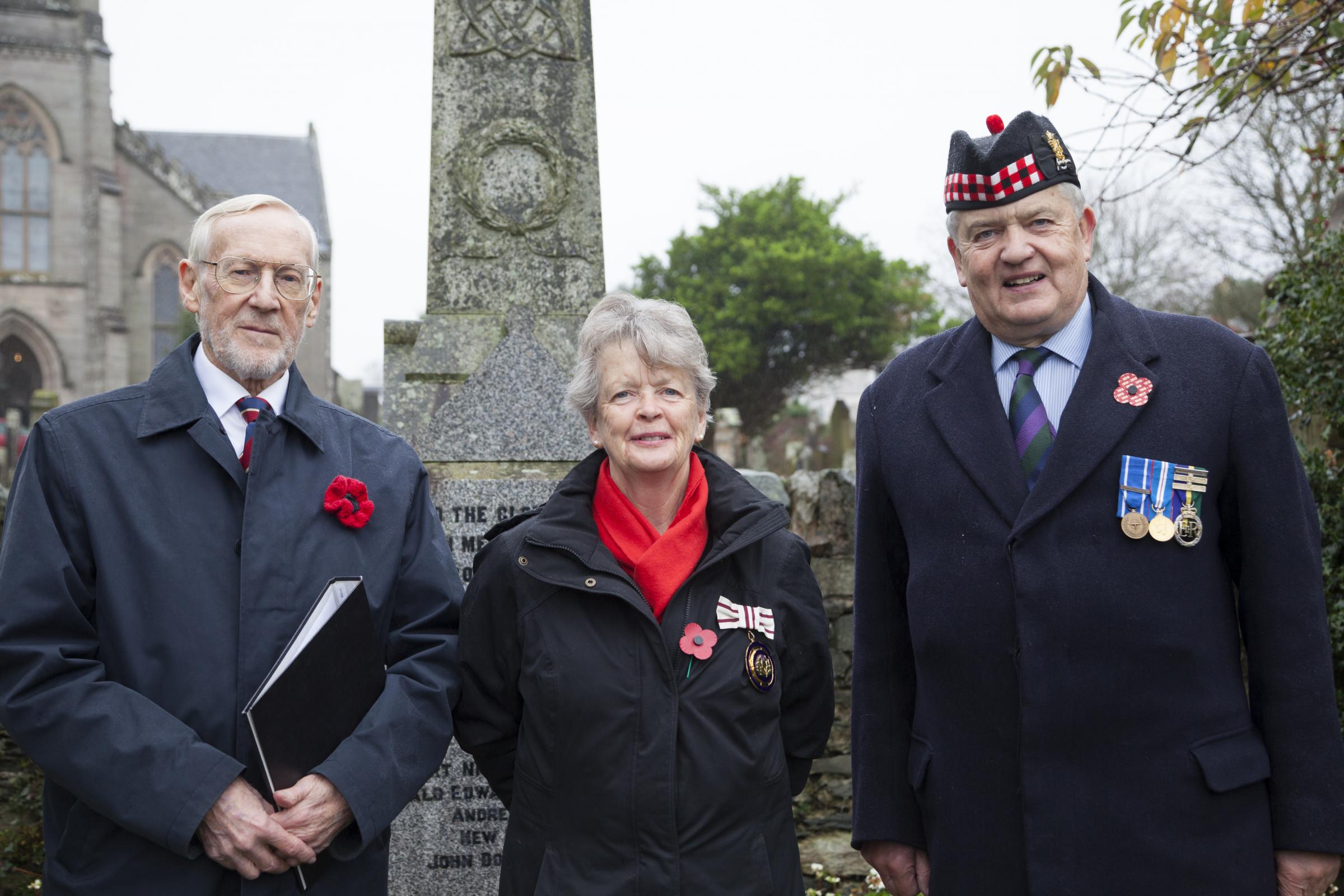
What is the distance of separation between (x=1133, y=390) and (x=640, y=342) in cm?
108

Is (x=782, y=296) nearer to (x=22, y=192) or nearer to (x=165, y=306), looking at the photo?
(x=165, y=306)

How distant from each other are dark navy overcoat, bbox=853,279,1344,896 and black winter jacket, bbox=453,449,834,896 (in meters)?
0.33

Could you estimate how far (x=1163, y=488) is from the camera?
6.98ft

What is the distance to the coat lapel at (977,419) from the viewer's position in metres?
2.21

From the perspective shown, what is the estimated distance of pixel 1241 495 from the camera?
84.4 inches

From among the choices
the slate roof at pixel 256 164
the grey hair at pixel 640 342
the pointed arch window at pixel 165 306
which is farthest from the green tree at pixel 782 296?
the grey hair at pixel 640 342

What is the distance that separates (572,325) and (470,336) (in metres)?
0.53

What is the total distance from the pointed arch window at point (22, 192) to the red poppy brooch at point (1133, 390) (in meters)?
36.6

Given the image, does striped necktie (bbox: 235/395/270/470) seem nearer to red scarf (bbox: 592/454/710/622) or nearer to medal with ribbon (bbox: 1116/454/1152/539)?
red scarf (bbox: 592/454/710/622)

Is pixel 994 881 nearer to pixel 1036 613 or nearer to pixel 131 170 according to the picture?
pixel 1036 613

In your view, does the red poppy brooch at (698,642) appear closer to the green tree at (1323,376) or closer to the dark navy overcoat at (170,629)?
the dark navy overcoat at (170,629)

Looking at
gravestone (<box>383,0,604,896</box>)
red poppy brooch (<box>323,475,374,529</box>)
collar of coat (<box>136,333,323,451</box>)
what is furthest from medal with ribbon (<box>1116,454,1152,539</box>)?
gravestone (<box>383,0,604,896</box>)

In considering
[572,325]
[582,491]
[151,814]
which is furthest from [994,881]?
[572,325]

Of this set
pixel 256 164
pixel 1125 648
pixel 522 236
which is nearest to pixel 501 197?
pixel 522 236
